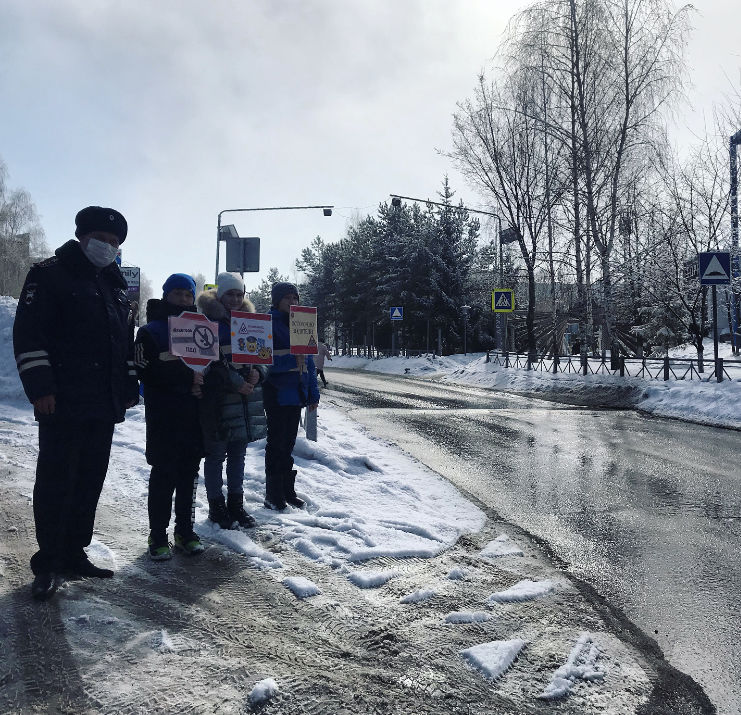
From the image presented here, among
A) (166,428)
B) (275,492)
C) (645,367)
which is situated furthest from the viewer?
(645,367)

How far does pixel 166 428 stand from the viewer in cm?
404

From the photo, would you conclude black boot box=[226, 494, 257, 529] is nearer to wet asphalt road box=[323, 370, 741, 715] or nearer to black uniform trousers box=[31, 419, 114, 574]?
black uniform trousers box=[31, 419, 114, 574]

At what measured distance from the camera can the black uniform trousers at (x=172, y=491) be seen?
4.03 metres

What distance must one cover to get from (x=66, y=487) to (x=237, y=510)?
1403 millimetres

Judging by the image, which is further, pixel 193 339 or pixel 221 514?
pixel 221 514

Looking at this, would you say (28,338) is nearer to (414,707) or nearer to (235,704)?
(235,704)

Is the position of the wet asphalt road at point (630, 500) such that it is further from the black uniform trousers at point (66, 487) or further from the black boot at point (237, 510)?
the black uniform trousers at point (66, 487)

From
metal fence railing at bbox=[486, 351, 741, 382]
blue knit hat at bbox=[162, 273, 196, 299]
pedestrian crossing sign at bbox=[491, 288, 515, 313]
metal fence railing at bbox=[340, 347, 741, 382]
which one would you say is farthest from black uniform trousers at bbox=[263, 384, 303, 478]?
pedestrian crossing sign at bbox=[491, 288, 515, 313]

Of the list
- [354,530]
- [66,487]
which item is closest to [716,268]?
[354,530]

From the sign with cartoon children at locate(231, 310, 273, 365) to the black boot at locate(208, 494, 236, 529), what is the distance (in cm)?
106

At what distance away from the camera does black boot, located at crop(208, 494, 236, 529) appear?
4.58 metres

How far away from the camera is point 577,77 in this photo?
68.3ft

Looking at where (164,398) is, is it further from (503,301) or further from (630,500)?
(503,301)

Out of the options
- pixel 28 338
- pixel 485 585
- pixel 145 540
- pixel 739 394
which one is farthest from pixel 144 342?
pixel 739 394
